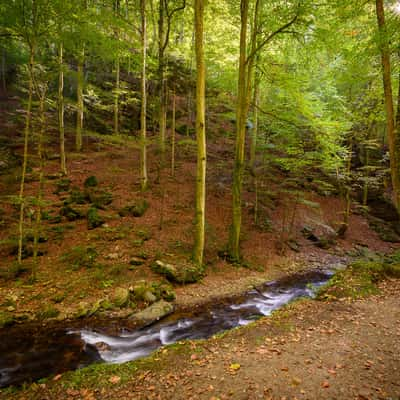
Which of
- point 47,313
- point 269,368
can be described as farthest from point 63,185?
point 269,368

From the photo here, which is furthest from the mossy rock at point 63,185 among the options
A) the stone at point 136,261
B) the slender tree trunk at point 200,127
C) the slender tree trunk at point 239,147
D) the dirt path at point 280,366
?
the dirt path at point 280,366

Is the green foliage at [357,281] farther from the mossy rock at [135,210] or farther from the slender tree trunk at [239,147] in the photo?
the mossy rock at [135,210]

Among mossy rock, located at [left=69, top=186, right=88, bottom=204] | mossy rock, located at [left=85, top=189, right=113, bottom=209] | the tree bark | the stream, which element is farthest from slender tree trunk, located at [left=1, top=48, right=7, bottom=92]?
the stream

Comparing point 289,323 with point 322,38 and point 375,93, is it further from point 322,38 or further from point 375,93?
point 375,93

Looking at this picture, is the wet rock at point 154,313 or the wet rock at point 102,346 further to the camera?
the wet rock at point 154,313

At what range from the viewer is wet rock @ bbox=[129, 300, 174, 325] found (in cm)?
598

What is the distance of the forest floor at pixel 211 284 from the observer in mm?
3318

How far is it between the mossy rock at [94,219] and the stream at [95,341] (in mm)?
4360

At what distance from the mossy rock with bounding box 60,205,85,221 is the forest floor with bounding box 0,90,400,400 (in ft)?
0.61

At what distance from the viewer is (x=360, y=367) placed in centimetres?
336

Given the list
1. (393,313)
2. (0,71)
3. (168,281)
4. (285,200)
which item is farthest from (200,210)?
(0,71)

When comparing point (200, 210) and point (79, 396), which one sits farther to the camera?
point (200, 210)

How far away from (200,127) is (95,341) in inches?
254

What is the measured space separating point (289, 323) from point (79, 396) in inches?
149
